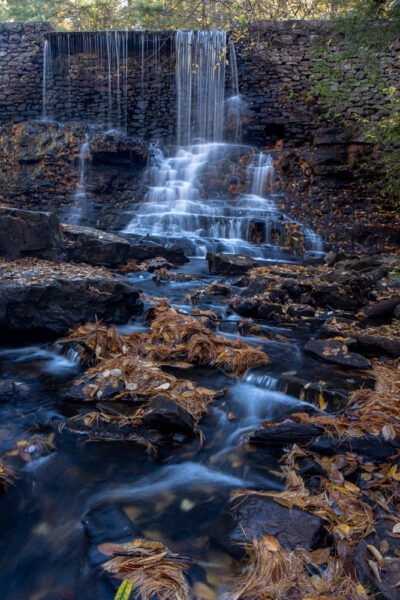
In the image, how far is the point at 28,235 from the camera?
6055 millimetres

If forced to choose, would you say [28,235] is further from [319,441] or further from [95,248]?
[319,441]

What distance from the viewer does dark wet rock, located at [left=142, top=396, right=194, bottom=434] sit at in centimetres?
269

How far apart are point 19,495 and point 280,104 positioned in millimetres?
17044

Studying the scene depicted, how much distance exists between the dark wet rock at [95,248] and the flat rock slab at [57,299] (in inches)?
82.9

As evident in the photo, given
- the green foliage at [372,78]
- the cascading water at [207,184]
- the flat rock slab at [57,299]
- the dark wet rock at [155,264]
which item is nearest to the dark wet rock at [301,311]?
the flat rock slab at [57,299]

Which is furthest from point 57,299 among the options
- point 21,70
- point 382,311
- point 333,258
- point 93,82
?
point 21,70

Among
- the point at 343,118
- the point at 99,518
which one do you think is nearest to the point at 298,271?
the point at 99,518

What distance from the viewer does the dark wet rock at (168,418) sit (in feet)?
8.82

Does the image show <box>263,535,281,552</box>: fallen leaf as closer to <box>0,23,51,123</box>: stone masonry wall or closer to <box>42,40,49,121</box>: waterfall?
<box>42,40,49,121</box>: waterfall

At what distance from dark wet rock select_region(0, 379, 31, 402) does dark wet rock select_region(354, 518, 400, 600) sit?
110 inches

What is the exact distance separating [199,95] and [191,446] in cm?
1761

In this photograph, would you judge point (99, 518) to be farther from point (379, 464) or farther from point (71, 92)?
point (71, 92)

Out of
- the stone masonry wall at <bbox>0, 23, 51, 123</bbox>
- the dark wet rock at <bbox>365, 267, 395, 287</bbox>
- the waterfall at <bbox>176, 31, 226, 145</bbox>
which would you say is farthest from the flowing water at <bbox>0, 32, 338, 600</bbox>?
the stone masonry wall at <bbox>0, 23, 51, 123</bbox>

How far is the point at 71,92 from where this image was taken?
17094 millimetres
